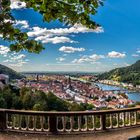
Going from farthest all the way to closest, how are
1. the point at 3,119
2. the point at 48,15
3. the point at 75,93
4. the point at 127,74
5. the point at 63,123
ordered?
1. the point at 127,74
2. the point at 75,93
3. the point at 3,119
4. the point at 63,123
5. the point at 48,15

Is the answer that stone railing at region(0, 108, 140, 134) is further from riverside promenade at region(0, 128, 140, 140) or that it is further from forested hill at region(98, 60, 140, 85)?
forested hill at region(98, 60, 140, 85)

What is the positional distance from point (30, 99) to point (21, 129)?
34.5 metres

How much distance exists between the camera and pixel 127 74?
176 metres

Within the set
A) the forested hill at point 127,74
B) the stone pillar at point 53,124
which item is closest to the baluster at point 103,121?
the stone pillar at point 53,124

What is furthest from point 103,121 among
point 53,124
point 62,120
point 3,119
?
point 3,119

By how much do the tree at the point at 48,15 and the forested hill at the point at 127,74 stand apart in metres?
158

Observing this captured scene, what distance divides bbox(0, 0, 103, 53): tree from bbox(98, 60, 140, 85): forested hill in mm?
157732

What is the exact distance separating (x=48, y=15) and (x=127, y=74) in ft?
565

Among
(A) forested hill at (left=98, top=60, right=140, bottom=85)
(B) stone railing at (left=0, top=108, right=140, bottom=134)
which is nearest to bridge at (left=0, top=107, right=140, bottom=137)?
(B) stone railing at (left=0, top=108, right=140, bottom=134)

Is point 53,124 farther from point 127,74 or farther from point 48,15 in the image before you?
point 127,74

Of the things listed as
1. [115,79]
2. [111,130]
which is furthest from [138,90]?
[111,130]

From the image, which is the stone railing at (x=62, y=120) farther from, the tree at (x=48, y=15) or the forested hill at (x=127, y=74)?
the forested hill at (x=127, y=74)

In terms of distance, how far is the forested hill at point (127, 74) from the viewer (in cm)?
16588

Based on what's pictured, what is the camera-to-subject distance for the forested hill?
165875 millimetres
